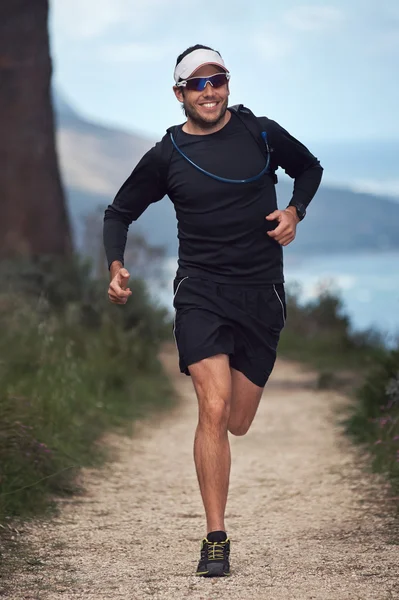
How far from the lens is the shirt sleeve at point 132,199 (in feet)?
17.3

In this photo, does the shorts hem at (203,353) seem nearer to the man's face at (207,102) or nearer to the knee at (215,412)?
the knee at (215,412)

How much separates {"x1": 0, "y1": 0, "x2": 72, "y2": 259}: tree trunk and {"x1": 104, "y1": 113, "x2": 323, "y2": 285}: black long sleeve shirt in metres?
9.24

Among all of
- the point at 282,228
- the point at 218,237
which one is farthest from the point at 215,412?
the point at 282,228

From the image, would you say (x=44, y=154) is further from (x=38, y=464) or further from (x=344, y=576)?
(x=344, y=576)

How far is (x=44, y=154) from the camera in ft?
48.5

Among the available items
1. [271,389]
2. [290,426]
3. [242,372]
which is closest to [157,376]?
[271,389]

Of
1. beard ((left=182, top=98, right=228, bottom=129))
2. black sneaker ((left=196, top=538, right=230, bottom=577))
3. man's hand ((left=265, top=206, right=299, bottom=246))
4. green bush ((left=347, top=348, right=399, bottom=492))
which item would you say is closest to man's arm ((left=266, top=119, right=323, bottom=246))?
man's hand ((left=265, top=206, right=299, bottom=246))

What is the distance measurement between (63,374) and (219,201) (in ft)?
13.3

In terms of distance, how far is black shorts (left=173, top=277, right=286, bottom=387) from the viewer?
505 cm

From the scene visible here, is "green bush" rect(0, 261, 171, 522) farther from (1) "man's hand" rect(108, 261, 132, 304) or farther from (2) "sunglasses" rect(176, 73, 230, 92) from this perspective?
(2) "sunglasses" rect(176, 73, 230, 92)

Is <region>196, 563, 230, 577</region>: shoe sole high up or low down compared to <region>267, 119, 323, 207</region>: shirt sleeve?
down

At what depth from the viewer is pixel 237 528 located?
6180 millimetres

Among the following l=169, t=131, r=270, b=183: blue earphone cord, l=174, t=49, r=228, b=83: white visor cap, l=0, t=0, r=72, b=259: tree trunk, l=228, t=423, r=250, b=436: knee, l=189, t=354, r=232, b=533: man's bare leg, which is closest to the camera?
l=189, t=354, r=232, b=533: man's bare leg

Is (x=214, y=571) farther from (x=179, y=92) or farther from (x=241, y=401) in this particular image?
(x=179, y=92)
